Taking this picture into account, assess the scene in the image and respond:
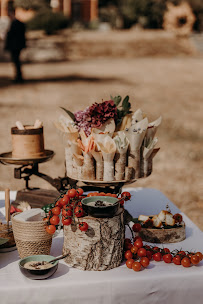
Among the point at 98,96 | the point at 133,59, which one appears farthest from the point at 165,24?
the point at 98,96

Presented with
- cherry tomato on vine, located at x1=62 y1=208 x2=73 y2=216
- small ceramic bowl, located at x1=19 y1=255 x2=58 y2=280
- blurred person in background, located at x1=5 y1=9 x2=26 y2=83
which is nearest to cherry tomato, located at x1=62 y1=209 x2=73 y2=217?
cherry tomato on vine, located at x1=62 y1=208 x2=73 y2=216

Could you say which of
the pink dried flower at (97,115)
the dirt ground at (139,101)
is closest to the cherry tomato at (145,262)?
the pink dried flower at (97,115)

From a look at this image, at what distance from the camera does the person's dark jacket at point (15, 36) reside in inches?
432

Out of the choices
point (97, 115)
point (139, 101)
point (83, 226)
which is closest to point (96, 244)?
point (83, 226)

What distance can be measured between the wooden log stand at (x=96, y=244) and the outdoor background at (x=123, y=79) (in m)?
0.88

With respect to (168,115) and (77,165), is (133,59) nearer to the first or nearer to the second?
(168,115)

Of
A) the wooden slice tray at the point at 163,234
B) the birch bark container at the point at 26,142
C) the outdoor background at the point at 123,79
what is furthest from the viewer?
the outdoor background at the point at 123,79

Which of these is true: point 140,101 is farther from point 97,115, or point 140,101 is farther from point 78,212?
point 78,212

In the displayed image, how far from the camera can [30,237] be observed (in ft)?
5.39

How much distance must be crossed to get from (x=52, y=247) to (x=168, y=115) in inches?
318

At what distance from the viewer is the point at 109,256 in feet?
5.34

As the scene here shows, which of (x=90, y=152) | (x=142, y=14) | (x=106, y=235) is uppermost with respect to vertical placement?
(x=142, y=14)

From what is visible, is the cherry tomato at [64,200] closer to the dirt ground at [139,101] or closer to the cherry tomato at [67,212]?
the cherry tomato at [67,212]

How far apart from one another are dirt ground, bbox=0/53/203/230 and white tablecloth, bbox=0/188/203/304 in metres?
0.98
